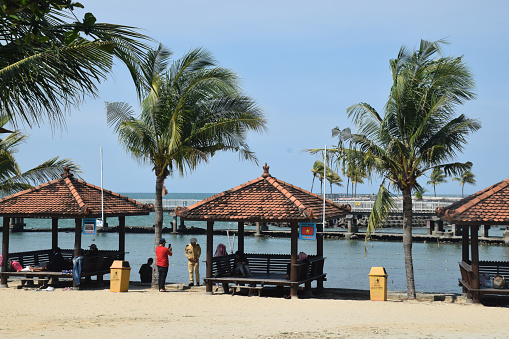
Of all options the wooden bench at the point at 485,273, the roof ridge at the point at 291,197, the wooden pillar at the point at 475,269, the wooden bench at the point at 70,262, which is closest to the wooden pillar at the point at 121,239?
the wooden bench at the point at 70,262

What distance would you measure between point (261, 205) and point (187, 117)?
141 inches

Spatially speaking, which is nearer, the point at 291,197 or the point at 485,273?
the point at 291,197

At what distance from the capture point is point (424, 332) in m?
12.2

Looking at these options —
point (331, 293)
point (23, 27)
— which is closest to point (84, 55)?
point (23, 27)

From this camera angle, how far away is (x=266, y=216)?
17.8m

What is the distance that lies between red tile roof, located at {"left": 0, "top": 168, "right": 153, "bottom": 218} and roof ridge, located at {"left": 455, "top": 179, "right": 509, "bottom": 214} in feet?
33.2

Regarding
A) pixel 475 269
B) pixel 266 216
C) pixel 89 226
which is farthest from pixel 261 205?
pixel 475 269

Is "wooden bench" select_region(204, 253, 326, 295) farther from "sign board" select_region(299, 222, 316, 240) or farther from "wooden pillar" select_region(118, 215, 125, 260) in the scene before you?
"wooden pillar" select_region(118, 215, 125, 260)

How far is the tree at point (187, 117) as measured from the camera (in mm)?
19531

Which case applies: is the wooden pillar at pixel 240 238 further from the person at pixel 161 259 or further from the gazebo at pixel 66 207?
the gazebo at pixel 66 207

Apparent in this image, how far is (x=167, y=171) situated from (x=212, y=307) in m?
5.87

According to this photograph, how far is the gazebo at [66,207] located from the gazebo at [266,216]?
3.03 metres

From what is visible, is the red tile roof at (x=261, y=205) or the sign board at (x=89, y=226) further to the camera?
the sign board at (x=89, y=226)

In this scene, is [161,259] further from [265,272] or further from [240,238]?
[265,272]
